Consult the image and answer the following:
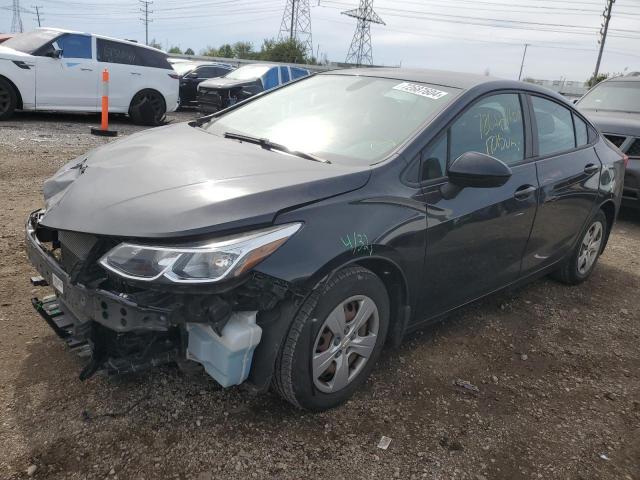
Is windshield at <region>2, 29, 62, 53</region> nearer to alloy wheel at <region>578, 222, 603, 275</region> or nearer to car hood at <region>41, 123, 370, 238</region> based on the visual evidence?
car hood at <region>41, 123, 370, 238</region>

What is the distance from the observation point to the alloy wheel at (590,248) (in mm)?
4496

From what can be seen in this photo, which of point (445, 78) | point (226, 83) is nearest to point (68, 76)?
point (226, 83)

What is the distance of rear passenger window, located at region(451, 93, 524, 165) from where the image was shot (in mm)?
3000

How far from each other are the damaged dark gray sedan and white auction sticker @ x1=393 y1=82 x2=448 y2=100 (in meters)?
0.01

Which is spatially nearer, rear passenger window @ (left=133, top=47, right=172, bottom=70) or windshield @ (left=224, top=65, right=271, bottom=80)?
rear passenger window @ (left=133, top=47, right=172, bottom=70)

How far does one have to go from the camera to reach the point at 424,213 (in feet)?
8.95

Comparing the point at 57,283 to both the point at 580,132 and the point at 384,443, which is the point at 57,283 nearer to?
the point at 384,443

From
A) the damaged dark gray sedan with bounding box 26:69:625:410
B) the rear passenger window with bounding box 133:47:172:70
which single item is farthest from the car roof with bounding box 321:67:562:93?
the rear passenger window with bounding box 133:47:172:70

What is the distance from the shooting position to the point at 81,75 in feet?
33.5

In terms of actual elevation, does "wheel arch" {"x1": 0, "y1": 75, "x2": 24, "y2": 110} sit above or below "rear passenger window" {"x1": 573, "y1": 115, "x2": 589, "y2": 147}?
below

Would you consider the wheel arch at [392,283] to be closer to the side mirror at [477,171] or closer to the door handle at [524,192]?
the side mirror at [477,171]

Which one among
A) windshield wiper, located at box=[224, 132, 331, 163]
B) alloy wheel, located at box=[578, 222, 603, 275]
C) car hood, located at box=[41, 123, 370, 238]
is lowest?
alloy wheel, located at box=[578, 222, 603, 275]

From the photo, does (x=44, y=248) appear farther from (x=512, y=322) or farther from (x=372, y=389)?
(x=512, y=322)

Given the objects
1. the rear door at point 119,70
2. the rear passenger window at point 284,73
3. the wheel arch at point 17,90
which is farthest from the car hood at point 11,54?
the rear passenger window at point 284,73
